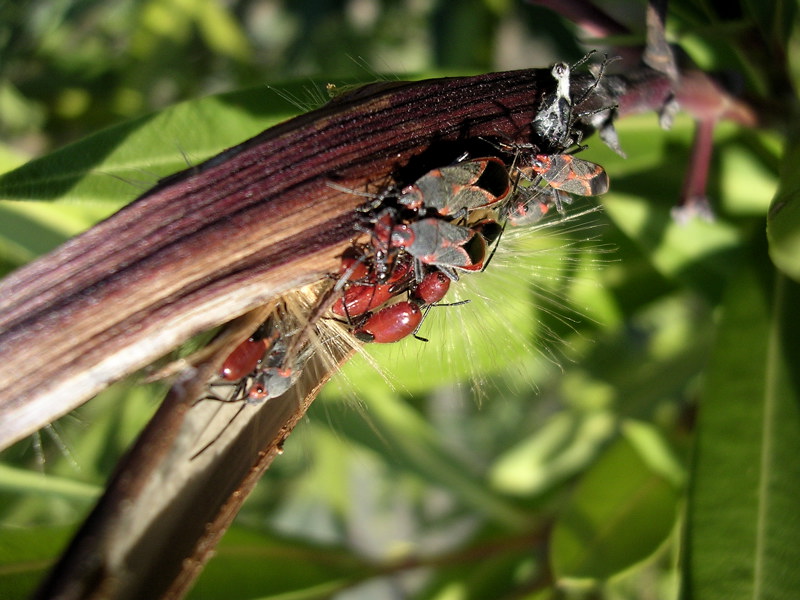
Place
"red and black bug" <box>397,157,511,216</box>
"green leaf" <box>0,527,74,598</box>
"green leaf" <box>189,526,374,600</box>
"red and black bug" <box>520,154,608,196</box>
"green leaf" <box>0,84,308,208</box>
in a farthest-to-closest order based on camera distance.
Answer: "green leaf" <box>189,526,374,600</box>, "green leaf" <box>0,527,74,598</box>, "green leaf" <box>0,84,308,208</box>, "red and black bug" <box>520,154,608,196</box>, "red and black bug" <box>397,157,511,216</box>

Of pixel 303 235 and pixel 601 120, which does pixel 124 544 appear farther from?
pixel 601 120

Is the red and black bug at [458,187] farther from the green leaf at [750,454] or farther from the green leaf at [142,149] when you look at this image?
the green leaf at [750,454]

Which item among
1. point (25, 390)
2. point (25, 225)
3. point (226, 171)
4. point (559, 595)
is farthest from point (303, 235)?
point (559, 595)

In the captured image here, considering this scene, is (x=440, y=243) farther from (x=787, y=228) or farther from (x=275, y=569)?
(x=275, y=569)

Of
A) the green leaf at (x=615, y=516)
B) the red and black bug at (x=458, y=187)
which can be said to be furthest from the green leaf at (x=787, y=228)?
the green leaf at (x=615, y=516)

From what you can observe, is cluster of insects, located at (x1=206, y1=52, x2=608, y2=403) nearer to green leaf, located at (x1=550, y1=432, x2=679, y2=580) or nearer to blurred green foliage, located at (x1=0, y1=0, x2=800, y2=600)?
blurred green foliage, located at (x1=0, y1=0, x2=800, y2=600)

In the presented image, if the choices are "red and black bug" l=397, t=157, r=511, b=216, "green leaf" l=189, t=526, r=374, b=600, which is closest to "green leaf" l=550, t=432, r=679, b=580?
"green leaf" l=189, t=526, r=374, b=600
